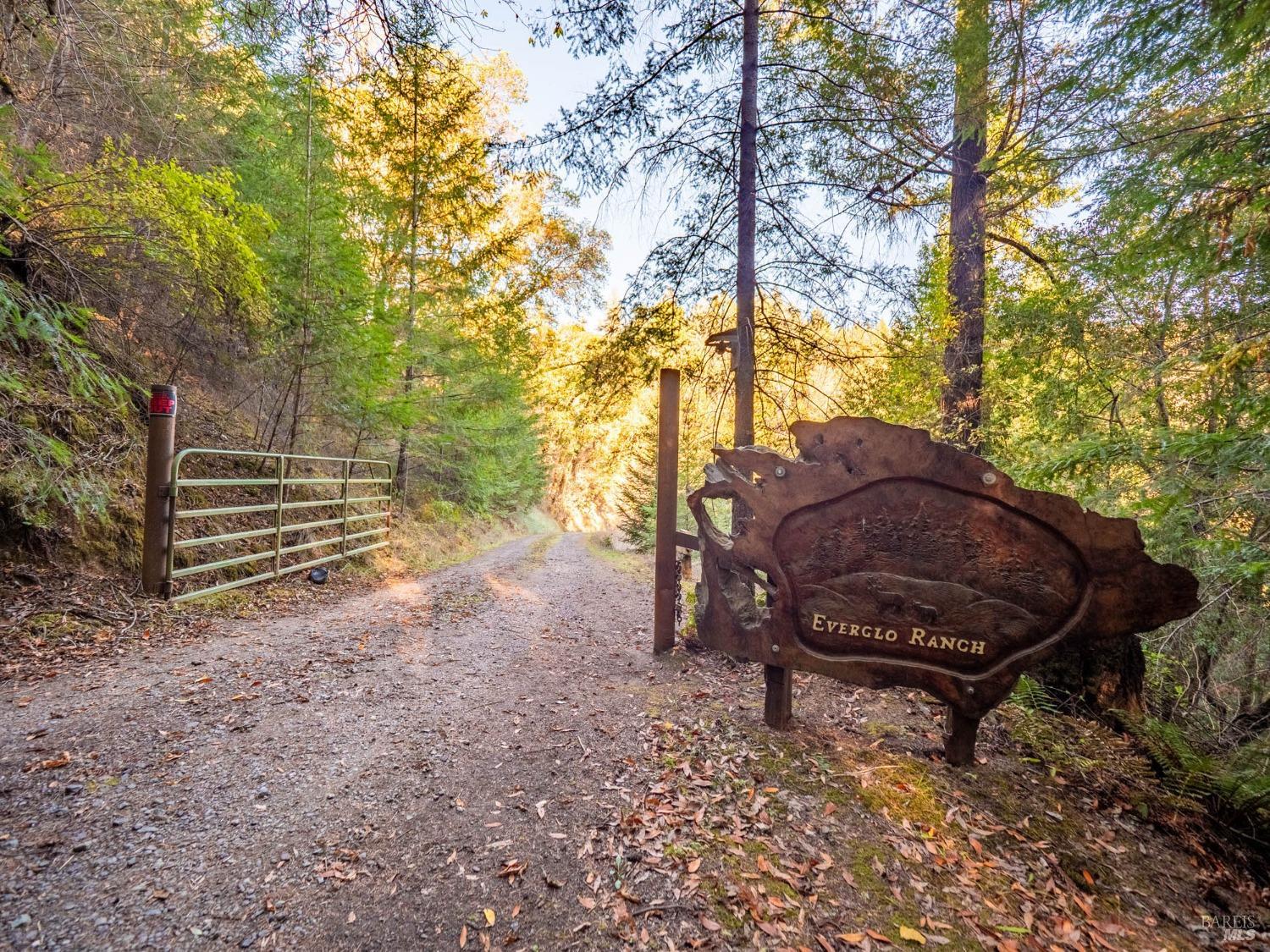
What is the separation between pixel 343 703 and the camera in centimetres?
348

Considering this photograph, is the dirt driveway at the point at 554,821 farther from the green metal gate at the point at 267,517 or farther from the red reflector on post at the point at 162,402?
the red reflector on post at the point at 162,402

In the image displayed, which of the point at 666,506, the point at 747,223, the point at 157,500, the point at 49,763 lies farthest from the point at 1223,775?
the point at 157,500

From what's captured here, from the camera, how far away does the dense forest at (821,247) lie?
339 cm

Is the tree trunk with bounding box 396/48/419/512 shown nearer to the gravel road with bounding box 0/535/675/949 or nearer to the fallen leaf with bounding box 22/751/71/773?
the gravel road with bounding box 0/535/675/949

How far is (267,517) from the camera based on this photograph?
7.07 metres

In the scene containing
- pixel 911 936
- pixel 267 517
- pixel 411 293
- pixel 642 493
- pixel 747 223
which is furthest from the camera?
pixel 642 493

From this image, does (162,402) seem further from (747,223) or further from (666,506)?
(747,223)

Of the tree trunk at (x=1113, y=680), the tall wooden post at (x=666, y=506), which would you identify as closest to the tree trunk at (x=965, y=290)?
the tree trunk at (x=1113, y=680)

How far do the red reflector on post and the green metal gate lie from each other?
411mm

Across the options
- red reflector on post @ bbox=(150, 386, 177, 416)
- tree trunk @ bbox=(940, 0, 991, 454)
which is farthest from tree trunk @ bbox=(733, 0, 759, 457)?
red reflector on post @ bbox=(150, 386, 177, 416)

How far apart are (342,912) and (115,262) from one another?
6979 mm

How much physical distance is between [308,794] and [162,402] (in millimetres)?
4409

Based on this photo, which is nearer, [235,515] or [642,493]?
[235,515]

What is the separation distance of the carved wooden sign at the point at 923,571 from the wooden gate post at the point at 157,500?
545cm
